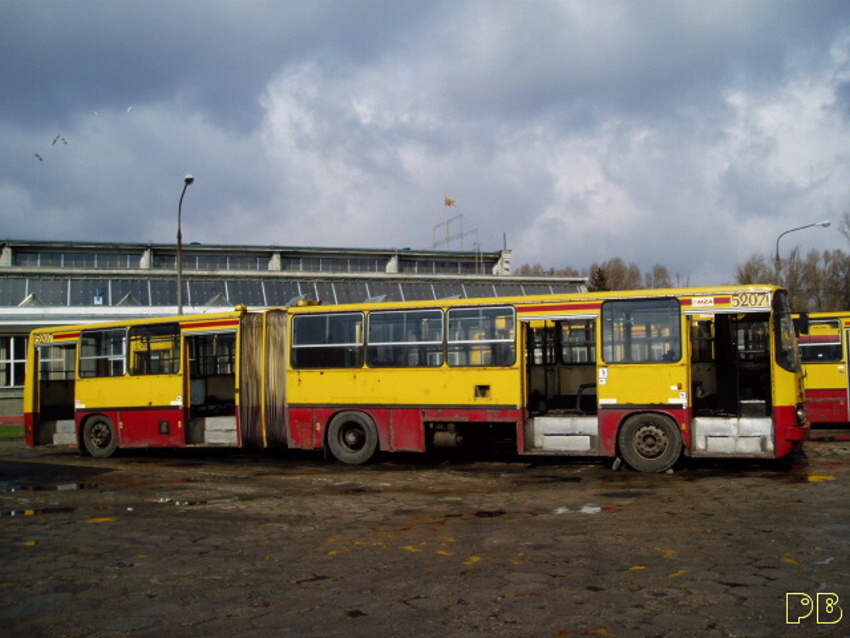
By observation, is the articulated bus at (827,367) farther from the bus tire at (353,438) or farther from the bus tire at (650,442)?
the bus tire at (353,438)

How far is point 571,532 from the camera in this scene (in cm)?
878

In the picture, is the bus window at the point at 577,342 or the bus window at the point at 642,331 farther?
the bus window at the point at 577,342

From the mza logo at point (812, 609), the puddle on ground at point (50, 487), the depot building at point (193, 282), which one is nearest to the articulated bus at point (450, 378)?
the puddle on ground at point (50, 487)

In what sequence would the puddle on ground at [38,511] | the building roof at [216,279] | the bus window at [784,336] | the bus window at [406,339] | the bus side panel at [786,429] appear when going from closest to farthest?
the puddle on ground at [38,511], the bus side panel at [786,429], the bus window at [784,336], the bus window at [406,339], the building roof at [216,279]

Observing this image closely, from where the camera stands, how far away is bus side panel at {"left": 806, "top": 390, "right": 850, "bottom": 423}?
21.4 metres

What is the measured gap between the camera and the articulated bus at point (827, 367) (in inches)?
843

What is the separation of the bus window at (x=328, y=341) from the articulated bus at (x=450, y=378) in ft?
0.11

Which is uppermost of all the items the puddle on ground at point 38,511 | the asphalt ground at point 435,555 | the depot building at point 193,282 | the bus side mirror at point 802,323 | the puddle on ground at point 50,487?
the depot building at point 193,282

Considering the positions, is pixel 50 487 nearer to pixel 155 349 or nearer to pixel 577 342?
pixel 155 349

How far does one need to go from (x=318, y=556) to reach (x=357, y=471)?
700 centimetres

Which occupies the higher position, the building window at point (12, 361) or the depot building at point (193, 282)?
the depot building at point (193, 282)

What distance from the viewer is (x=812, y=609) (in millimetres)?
5914

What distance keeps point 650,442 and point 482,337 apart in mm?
3656

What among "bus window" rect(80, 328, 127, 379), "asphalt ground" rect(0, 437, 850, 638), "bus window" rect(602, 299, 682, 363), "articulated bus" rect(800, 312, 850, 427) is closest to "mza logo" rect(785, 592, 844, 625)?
"asphalt ground" rect(0, 437, 850, 638)
